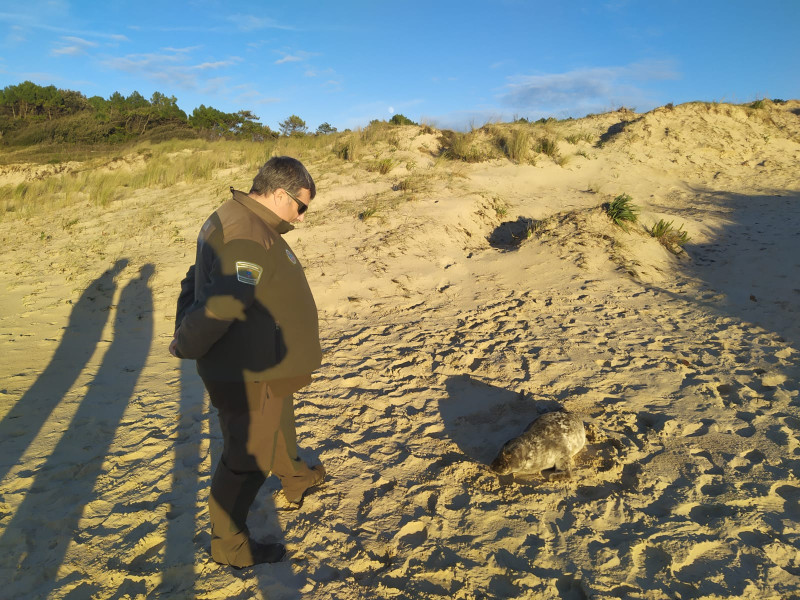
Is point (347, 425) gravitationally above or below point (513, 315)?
below

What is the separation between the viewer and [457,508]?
2867mm

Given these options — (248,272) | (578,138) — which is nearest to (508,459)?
(248,272)

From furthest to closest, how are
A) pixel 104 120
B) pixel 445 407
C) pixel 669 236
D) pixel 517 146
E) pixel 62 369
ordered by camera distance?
pixel 104 120 < pixel 517 146 < pixel 669 236 < pixel 62 369 < pixel 445 407

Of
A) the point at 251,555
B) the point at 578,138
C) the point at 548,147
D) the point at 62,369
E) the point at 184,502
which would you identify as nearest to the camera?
the point at 251,555

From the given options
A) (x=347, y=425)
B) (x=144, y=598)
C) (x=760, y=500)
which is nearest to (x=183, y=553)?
(x=144, y=598)

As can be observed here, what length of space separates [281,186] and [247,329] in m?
0.72

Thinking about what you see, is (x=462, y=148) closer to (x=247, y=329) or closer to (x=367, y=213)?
(x=367, y=213)

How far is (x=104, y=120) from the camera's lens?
18.4 m

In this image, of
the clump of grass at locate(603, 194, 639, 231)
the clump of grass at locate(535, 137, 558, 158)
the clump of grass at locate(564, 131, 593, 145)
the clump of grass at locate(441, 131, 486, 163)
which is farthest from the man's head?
the clump of grass at locate(564, 131, 593, 145)

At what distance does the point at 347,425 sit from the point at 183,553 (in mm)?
1553

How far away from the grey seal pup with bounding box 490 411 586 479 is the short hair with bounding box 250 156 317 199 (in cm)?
214

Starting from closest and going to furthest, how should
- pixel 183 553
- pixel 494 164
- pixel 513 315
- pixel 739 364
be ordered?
1. pixel 183 553
2. pixel 739 364
3. pixel 513 315
4. pixel 494 164

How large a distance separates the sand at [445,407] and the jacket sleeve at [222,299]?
53.6 inches

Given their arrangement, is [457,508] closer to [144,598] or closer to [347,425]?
[347,425]
